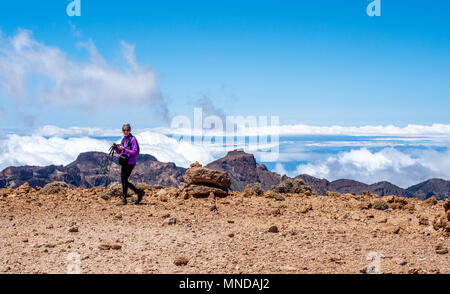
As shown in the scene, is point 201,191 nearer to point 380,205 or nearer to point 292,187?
point 292,187

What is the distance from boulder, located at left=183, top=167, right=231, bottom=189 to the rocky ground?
824 millimetres

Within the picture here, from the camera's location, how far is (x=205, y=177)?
692 inches

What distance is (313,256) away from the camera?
8883 millimetres

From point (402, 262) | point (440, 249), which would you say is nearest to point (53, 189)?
point (402, 262)

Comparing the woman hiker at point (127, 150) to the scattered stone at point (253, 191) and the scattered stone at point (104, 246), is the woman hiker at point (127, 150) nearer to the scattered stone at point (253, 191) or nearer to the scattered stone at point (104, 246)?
the scattered stone at point (253, 191)

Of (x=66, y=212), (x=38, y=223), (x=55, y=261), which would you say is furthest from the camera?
(x=66, y=212)

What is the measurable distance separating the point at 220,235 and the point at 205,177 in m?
6.74

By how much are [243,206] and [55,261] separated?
8188 mm

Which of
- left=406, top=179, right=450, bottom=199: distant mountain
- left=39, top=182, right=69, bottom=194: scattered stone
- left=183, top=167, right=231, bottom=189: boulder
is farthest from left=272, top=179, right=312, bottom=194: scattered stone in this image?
left=406, top=179, right=450, bottom=199: distant mountain

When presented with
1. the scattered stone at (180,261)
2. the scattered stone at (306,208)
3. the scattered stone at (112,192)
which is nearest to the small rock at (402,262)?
the scattered stone at (180,261)

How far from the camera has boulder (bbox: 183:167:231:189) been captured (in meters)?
17.6

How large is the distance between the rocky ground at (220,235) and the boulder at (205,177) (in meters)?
0.82
